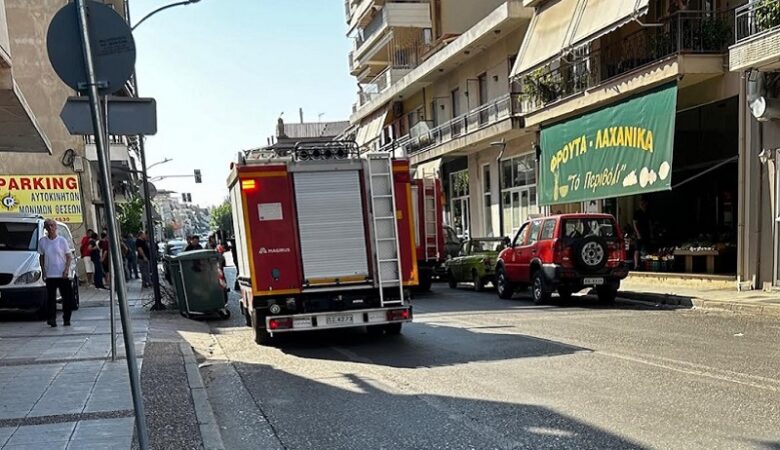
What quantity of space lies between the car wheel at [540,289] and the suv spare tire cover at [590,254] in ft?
3.00

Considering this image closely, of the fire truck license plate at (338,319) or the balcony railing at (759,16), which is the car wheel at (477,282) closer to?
the balcony railing at (759,16)

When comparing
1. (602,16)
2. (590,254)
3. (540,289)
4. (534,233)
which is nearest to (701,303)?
(590,254)

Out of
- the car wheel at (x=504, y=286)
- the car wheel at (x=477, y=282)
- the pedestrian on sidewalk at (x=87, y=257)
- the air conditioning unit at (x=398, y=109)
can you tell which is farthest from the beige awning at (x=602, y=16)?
the air conditioning unit at (x=398, y=109)

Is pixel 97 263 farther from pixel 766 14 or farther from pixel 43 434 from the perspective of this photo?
pixel 766 14

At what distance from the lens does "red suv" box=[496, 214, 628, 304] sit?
496 inches

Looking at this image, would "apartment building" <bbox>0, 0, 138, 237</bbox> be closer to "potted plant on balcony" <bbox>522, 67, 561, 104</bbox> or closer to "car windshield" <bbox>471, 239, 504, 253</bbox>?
"car windshield" <bbox>471, 239, 504, 253</bbox>

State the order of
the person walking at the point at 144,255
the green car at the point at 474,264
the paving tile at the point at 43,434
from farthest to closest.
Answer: the person walking at the point at 144,255 → the green car at the point at 474,264 → the paving tile at the point at 43,434

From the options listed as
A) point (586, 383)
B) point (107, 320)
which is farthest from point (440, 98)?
point (586, 383)

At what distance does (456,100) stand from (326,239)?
21.1 meters

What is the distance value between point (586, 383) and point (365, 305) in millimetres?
3773

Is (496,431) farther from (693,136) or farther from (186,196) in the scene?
(186,196)

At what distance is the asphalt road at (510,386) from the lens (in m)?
4.88

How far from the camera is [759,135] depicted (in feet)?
42.4

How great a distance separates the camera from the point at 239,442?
5090 mm
